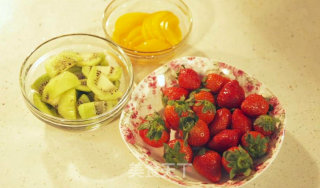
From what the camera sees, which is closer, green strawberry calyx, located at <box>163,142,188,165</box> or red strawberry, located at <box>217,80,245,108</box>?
green strawberry calyx, located at <box>163,142,188,165</box>

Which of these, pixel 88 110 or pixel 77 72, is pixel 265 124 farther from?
pixel 77 72

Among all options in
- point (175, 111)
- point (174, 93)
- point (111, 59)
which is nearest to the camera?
point (175, 111)

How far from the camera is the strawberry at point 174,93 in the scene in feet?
3.83

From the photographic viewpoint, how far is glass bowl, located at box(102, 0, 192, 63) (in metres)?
1.32

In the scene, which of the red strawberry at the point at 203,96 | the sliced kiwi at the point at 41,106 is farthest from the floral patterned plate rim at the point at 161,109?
the sliced kiwi at the point at 41,106

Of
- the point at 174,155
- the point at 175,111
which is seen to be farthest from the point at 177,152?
the point at 175,111

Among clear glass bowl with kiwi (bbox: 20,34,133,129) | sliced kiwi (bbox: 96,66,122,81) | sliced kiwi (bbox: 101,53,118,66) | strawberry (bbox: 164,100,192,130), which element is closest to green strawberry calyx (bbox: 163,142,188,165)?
strawberry (bbox: 164,100,192,130)

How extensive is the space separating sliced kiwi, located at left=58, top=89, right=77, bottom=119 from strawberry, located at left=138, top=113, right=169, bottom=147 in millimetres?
227

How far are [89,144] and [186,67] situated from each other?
444 mm

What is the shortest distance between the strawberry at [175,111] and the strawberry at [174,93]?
51mm

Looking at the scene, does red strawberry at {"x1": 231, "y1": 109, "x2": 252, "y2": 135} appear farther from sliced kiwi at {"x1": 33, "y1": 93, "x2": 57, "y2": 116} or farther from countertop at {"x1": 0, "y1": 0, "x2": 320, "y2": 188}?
sliced kiwi at {"x1": 33, "y1": 93, "x2": 57, "y2": 116}

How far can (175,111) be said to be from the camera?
107cm

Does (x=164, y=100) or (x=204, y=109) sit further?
(x=164, y=100)

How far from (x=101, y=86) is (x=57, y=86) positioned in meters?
0.14
